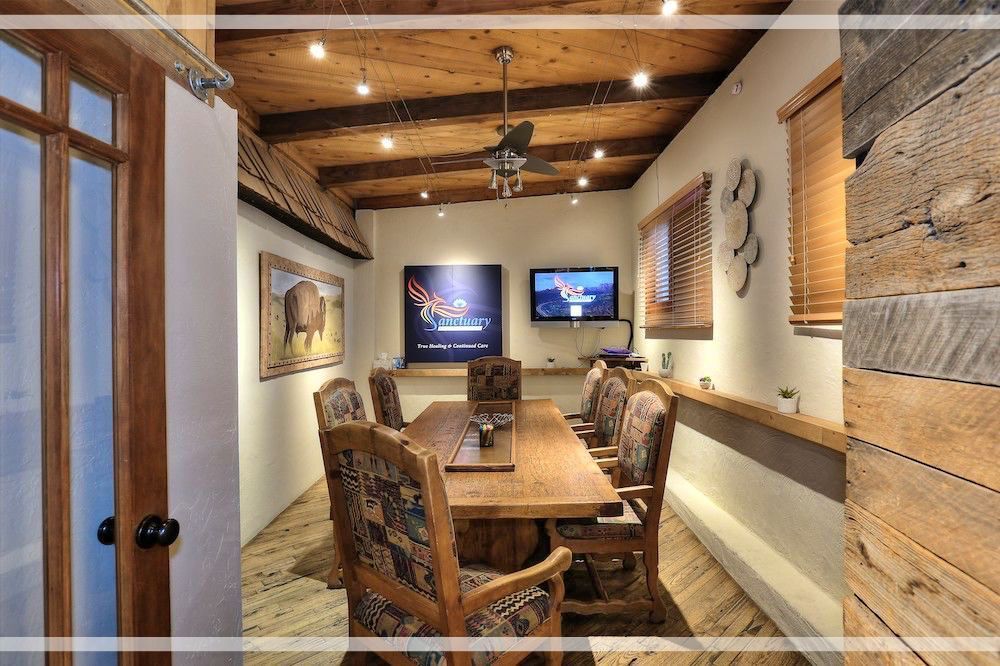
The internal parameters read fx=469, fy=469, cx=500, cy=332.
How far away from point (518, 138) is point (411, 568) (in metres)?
2.32

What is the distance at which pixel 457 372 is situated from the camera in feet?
17.5

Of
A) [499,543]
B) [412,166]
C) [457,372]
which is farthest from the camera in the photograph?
[457,372]

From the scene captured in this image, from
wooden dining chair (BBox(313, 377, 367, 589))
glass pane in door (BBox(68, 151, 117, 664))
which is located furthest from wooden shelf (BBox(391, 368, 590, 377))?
glass pane in door (BBox(68, 151, 117, 664))

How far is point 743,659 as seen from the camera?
200cm

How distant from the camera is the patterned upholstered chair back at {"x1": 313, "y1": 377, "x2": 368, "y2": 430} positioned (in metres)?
2.41

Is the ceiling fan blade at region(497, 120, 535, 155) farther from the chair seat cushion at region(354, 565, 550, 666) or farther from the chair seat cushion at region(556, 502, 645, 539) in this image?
the chair seat cushion at region(354, 565, 550, 666)

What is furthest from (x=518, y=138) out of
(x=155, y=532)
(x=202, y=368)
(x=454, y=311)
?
(x=454, y=311)

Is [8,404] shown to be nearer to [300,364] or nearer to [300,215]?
[300,215]

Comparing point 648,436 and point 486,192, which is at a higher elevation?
point 486,192

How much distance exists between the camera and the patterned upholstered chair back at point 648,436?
2131 mm

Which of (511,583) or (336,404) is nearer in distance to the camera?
(511,583)

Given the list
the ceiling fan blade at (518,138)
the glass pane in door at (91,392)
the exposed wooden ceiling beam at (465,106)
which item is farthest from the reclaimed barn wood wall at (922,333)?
the exposed wooden ceiling beam at (465,106)

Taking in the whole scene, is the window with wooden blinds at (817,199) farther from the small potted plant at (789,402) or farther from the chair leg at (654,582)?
the chair leg at (654,582)

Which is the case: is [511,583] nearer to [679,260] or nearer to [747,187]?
[747,187]
